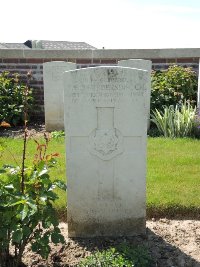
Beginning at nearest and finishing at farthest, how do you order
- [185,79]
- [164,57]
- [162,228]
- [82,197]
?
1. [82,197]
2. [162,228]
3. [185,79]
4. [164,57]

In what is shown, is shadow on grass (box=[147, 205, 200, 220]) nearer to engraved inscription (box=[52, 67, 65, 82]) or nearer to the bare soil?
the bare soil

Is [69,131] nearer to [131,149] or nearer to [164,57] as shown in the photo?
[131,149]

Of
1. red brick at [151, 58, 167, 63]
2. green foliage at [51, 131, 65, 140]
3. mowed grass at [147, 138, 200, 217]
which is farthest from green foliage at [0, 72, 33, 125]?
mowed grass at [147, 138, 200, 217]

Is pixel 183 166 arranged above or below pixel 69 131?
below

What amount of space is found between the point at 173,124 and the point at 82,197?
12.5 feet

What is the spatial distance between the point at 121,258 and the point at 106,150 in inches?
35.1

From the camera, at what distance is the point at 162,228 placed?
11.1 ft

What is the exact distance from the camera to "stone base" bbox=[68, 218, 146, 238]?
10.5 feet

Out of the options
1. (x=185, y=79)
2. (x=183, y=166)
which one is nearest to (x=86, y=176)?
(x=183, y=166)

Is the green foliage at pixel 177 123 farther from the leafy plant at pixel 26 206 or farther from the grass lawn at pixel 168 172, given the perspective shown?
the leafy plant at pixel 26 206

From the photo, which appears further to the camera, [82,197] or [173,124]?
[173,124]

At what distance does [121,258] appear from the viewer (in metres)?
2.58

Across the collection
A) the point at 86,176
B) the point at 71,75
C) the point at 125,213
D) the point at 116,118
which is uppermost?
the point at 71,75

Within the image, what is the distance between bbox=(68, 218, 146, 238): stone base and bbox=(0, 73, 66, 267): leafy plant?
0.66 metres
